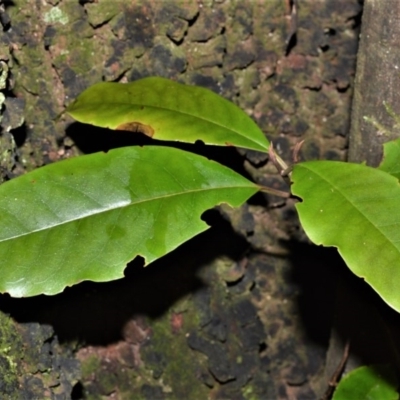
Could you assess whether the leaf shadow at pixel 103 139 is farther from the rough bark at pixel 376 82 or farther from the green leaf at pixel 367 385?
the green leaf at pixel 367 385

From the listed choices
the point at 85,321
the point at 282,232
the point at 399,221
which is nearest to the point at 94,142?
the point at 85,321

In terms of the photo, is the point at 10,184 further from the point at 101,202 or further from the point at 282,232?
the point at 282,232

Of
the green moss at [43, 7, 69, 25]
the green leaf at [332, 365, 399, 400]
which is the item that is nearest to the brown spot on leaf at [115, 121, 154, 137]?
the green moss at [43, 7, 69, 25]

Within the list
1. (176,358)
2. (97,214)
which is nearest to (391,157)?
(97,214)

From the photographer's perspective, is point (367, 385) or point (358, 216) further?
point (367, 385)

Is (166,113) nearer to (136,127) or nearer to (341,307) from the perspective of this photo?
(136,127)

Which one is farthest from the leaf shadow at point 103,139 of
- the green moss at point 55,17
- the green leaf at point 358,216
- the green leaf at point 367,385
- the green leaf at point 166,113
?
the green leaf at point 367,385
